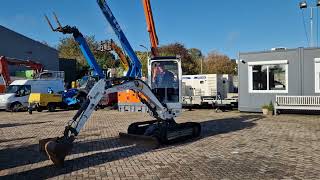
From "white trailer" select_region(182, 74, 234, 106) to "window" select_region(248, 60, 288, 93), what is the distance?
349cm

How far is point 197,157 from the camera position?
10.4 metres

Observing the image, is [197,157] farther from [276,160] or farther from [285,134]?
[285,134]

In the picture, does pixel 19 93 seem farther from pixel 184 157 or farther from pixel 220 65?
pixel 220 65

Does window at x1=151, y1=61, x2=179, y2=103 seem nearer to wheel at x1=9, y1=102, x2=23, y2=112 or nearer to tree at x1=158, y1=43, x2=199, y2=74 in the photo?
wheel at x1=9, y1=102, x2=23, y2=112

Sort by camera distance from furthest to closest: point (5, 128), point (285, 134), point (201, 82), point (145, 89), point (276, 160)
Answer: point (201, 82) → point (5, 128) → point (285, 134) → point (145, 89) → point (276, 160)

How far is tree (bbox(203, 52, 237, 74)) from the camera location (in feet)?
232

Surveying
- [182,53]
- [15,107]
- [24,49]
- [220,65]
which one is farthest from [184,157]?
[220,65]

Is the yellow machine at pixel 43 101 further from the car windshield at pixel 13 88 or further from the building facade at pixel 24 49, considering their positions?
the building facade at pixel 24 49

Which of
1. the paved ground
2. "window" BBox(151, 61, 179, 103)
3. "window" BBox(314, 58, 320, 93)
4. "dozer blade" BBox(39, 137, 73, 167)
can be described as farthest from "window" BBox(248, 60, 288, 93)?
"dozer blade" BBox(39, 137, 73, 167)

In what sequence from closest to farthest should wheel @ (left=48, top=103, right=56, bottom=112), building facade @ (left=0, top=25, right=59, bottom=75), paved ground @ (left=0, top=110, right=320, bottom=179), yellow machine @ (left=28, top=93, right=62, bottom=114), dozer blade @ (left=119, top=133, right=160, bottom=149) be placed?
paved ground @ (left=0, top=110, right=320, bottom=179), dozer blade @ (left=119, top=133, right=160, bottom=149), yellow machine @ (left=28, top=93, right=62, bottom=114), wheel @ (left=48, top=103, right=56, bottom=112), building facade @ (left=0, top=25, right=59, bottom=75)

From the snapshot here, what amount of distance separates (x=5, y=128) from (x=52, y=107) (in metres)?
11.6

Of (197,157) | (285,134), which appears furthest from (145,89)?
(285,134)

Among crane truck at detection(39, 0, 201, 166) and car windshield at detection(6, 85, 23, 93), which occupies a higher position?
car windshield at detection(6, 85, 23, 93)

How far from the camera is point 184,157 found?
10.5 m
